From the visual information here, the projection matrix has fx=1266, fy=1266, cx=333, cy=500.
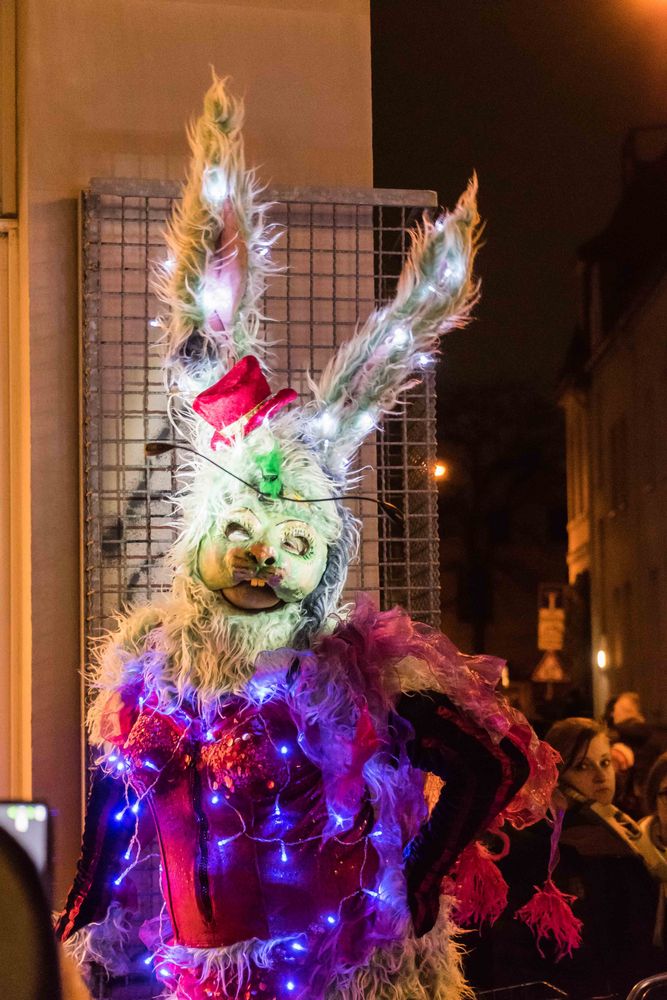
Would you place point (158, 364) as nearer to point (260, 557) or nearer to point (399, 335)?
point (399, 335)

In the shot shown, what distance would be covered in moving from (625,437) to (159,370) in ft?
6.57

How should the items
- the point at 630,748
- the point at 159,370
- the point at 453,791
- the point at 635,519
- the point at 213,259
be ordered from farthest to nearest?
the point at 635,519
the point at 630,748
the point at 159,370
the point at 213,259
the point at 453,791

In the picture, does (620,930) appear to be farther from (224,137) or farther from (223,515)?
(224,137)

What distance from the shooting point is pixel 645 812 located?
113 inches

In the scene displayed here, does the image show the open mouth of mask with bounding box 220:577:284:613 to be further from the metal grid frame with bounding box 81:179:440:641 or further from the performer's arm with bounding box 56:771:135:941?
the metal grid frame with bounding box 81:179:440:641

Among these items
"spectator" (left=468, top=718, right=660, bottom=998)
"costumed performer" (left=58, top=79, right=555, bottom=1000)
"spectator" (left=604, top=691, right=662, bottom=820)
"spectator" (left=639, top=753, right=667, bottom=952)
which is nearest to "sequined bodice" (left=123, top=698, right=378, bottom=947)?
"costumed performer" (left=58, top=79, right=555, bottom=1000)

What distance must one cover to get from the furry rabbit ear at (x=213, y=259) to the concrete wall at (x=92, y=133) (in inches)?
21.0

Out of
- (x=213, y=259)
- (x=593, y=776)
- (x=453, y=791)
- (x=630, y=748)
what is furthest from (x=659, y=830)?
(x=213, y=259)

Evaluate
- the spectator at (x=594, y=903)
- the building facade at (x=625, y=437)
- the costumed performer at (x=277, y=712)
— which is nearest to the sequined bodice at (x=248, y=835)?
the costumed performer at (x=277, y=712)

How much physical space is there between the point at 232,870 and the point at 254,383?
0.75 metres

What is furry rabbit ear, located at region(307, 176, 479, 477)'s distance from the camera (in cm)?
212

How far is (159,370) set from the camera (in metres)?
2.56

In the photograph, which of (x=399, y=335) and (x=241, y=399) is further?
(x=399, y=335)

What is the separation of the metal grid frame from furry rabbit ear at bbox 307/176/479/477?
0.32m
